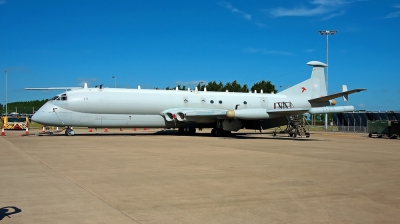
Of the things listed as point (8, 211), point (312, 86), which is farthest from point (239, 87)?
point (8, 211)

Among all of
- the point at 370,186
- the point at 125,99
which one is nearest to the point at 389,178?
the point at 370,186

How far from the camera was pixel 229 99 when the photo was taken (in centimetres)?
3272

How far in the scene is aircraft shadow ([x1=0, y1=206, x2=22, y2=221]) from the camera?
19.1 ft

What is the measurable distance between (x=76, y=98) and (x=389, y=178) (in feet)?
71.1

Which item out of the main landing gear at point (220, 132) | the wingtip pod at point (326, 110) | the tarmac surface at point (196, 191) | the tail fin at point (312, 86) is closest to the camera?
the tarmac surface at point (196, 191)

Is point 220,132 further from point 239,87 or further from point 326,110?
point 239,87

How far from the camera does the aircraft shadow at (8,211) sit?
19.1ft

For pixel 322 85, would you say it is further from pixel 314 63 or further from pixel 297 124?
pixel 297 124

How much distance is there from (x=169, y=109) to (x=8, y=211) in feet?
77.2

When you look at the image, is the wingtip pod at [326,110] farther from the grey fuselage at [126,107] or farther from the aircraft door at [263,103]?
the aircraft door at [263,103]

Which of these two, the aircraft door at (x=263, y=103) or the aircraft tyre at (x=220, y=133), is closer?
the aircraft tyre at (x=220, y=133)

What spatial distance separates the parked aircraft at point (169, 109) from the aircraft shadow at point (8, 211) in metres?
21.1

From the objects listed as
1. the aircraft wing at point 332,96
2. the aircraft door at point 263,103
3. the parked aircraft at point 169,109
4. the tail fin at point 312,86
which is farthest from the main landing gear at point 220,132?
the aircraft wing at point 332,96

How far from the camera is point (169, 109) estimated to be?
29.5 metres
